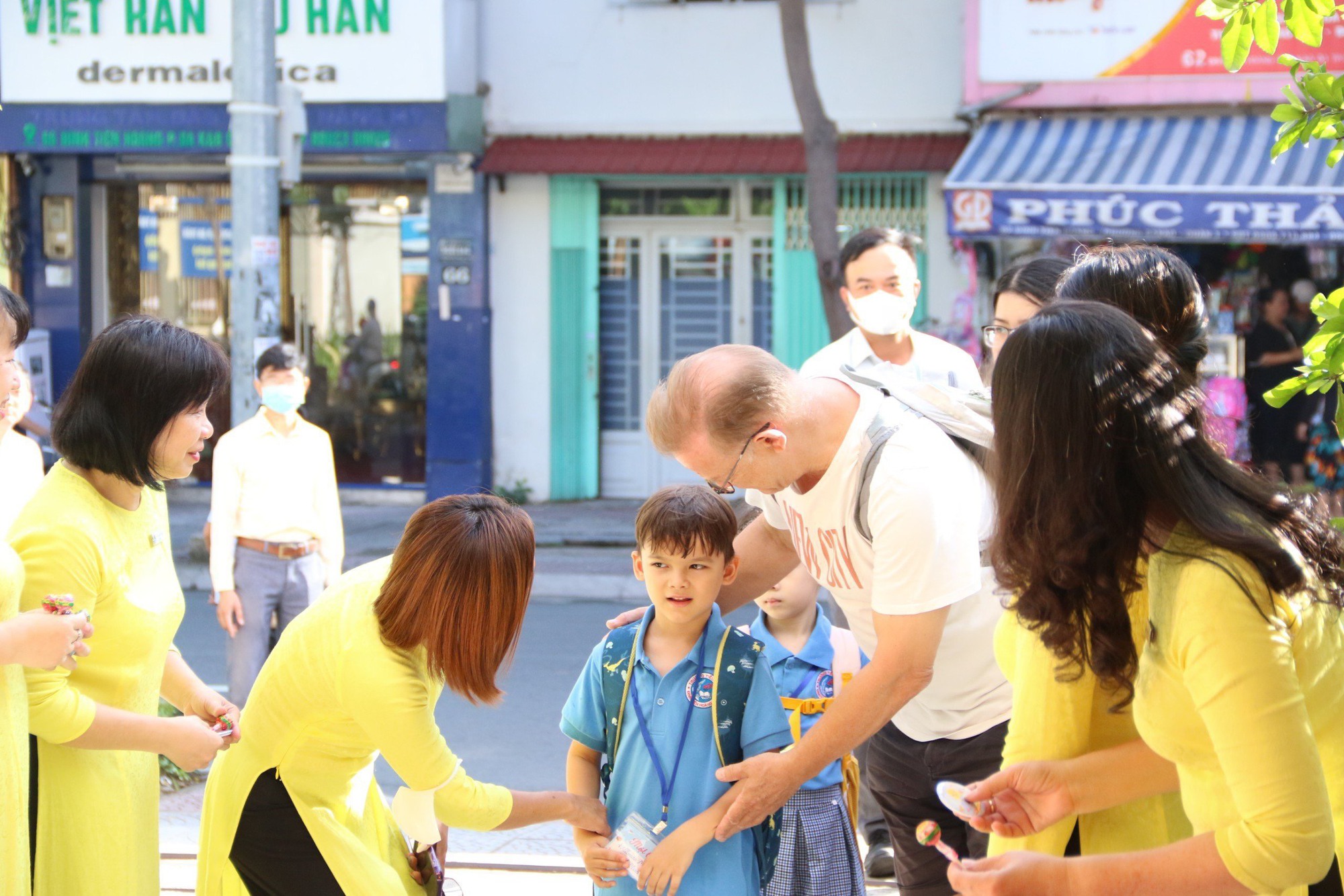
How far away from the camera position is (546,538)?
1121 cm

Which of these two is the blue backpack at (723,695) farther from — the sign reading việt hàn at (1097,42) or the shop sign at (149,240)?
the shop sign at (149,240)

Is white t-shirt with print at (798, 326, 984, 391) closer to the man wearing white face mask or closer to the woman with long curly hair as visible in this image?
the man wearing white face mask

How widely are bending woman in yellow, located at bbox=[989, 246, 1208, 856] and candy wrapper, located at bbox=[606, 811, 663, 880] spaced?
35.0 inches

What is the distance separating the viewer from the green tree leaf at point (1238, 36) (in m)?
A: 2.17

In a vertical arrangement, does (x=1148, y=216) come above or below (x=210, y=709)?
above

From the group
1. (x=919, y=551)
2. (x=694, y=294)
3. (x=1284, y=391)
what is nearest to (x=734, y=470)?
(x=919, y=551)

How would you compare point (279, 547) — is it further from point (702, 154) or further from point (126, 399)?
point (702, 154)

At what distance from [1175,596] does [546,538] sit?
9.66 metres

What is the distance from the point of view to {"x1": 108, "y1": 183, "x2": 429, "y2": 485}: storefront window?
519 inches

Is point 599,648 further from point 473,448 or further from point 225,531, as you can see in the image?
point 473,448

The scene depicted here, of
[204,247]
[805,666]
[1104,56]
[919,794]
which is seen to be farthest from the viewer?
[204,247]

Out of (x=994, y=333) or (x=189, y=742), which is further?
(x=994, y=333)

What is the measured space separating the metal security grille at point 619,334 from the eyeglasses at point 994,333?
Result: 8894 millimetres

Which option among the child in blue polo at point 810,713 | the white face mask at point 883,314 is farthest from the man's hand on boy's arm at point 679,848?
the white face mask at point 883,314
